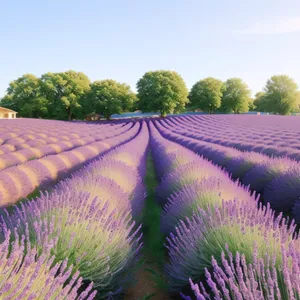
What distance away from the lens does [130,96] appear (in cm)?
5653

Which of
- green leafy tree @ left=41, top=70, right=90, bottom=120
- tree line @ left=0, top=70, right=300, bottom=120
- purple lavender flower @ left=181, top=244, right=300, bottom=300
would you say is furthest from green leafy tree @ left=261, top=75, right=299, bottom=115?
purple lavender flower @ left=181, top=244, right=300, bottom=300

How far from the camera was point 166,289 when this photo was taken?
3299 mm

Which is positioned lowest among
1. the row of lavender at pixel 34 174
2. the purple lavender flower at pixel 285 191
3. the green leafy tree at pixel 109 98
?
the row of lavender at pixel 34 174

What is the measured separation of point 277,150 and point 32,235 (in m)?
8.41

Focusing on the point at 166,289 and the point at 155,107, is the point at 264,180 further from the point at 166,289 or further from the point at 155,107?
the point at 155,107

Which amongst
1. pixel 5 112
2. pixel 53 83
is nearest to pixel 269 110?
pixel 53 83

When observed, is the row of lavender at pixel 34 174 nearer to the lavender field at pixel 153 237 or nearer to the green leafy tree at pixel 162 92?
the lavender field at pixel 153 237

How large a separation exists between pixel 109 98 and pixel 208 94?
2048 centimetres

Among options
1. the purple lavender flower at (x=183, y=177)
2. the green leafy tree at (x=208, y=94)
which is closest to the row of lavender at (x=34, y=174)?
the purple lavender flower at (x=183, y=177)

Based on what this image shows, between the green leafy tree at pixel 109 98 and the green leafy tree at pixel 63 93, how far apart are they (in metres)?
3.26

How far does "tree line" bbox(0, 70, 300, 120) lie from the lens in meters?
53.6

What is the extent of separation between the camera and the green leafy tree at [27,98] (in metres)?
57.8

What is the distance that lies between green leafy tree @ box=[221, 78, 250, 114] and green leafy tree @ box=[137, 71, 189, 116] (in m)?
14.4

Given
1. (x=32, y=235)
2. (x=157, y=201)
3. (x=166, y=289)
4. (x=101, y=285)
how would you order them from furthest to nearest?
(x=157, y=201)
(x=166, y=289)
(x=32, y=235)
(x=101, y=285)
